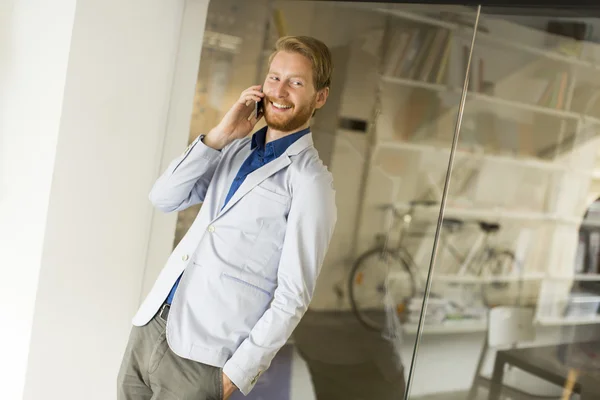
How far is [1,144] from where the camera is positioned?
2777 mm

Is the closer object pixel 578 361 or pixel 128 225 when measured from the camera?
pixel 578 361

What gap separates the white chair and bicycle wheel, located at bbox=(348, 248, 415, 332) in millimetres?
300

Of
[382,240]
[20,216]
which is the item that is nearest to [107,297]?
[20,216]

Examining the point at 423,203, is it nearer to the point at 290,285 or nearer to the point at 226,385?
the point at 290,285

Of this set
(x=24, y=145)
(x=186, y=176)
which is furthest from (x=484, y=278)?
(x=24, y=145)

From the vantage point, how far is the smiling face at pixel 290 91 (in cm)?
192

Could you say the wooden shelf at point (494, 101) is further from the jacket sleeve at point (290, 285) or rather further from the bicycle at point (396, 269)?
the jacket sleeve at point (290, 285)

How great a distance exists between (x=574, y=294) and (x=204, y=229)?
3.50 ft

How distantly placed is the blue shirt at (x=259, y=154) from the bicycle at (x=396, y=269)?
0.46 m

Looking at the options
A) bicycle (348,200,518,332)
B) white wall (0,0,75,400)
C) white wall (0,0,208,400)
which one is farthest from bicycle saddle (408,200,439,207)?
white wall (0,0,75,400)

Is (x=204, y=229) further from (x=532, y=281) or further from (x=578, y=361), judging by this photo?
(x=578, y=361)

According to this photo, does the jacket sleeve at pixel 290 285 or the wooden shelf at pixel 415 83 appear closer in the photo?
the jacket sleeve at pixel 290 285

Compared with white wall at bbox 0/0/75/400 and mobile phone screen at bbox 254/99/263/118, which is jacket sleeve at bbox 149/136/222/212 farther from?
white wall at bbox 0/0/75/400

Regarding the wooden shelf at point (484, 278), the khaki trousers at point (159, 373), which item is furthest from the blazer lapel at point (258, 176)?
the wooden shelf at point (484, 278)
